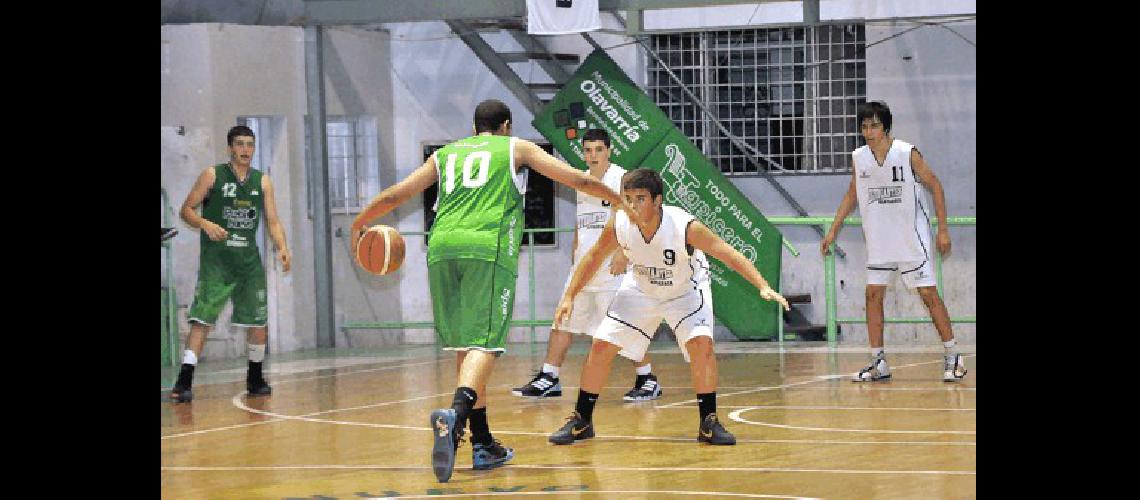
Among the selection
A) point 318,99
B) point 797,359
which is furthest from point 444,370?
point 318,99

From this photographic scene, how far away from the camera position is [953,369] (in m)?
12.5

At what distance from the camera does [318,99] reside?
726 inches

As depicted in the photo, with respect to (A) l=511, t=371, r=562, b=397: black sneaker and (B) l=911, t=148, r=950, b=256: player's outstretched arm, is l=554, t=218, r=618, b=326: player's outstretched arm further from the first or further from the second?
(B) l=911, t=148, r=950, b=256: player's outstretched arm

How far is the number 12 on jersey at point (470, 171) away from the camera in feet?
27.2

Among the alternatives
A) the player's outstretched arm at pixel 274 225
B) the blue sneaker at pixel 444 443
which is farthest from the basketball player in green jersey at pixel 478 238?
the player's outstretched arm at pixel 274 225

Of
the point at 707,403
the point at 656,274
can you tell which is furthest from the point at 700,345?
the point at 656,274

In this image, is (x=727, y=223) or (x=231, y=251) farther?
(x=727, y=223)

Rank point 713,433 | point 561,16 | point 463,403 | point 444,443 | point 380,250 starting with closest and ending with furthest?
point 444,443
point 463,403
point 380,250
point 713,433
point 561,16

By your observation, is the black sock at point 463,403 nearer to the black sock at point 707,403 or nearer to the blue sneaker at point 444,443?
the blue sneaker at point 444,443

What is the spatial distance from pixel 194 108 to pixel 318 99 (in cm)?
181

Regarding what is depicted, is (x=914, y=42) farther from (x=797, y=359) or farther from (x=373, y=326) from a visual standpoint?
(x=373, y=326)

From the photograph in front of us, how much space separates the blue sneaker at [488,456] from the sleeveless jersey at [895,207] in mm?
5049

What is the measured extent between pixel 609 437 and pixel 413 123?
10.3 meters

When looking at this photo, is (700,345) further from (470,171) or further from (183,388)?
(183,388)
